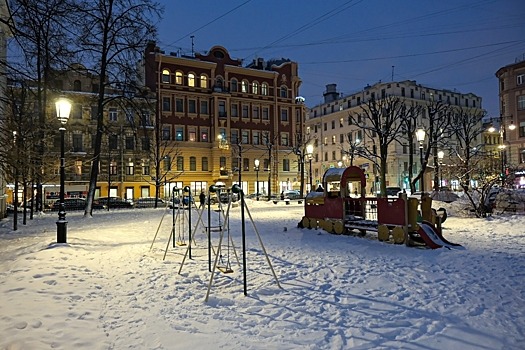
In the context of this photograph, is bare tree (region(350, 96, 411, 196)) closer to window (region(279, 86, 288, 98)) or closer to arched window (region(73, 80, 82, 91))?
window (region(279, 86, 288, 98))

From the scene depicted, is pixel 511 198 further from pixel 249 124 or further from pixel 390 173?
pixel 390 173

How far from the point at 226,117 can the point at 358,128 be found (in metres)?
26.4

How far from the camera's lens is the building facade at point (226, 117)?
49.8 metres

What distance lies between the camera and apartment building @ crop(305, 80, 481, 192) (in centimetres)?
6341

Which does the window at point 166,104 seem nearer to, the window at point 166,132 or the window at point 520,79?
the window at point 166,132

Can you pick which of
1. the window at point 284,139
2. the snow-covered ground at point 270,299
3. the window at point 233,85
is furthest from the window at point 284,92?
the snow-covered ground at point 270,299

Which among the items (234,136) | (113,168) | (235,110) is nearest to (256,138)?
(234,136)

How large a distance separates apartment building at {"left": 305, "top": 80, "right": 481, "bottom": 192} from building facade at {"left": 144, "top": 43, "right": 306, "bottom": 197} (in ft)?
32.5

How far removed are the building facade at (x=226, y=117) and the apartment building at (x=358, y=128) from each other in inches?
390

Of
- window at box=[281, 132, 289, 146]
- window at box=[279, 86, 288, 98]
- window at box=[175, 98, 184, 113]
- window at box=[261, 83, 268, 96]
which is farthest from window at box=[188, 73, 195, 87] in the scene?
window at box=[281, 132, 289, 146]

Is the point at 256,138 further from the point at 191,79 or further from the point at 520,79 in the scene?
the point at 520,79

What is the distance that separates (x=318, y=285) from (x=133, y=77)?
2098 centimetres

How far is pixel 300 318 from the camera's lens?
20.0ft

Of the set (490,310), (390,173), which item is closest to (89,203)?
(490,310)
